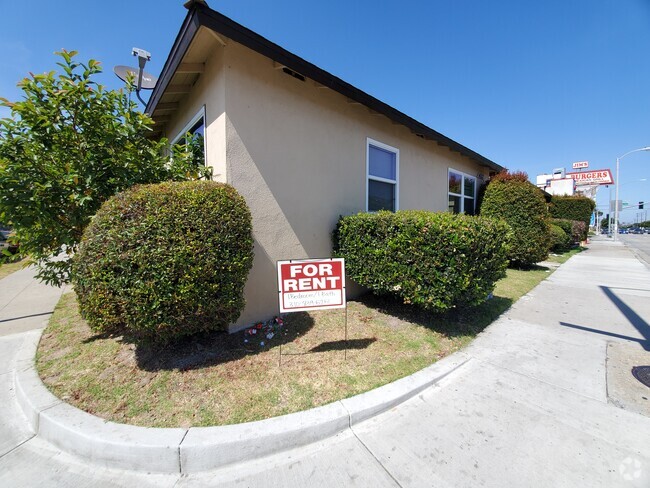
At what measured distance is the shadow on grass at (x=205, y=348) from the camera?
3004mm

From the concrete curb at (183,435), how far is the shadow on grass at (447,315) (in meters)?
1.86

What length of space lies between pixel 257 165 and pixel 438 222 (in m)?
2.69

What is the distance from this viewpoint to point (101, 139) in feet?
11.2

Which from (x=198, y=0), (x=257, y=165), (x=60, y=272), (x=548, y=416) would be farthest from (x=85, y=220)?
(x=548, y=416)

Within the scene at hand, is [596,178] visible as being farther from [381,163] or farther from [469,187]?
[381,163]

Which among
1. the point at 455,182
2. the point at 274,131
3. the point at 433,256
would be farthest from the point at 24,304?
the point at 455,182

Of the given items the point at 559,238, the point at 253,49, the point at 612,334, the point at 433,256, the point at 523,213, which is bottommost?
the point at 612,334

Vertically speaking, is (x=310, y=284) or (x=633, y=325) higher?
(x=310, y=284)

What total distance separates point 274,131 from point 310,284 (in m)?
2.49

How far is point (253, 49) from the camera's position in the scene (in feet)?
11.3

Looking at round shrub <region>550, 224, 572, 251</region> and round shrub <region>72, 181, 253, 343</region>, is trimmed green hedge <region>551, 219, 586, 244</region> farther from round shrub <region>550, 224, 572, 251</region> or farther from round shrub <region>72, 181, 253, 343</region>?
round shrub <region>72, 181, 253, 343</region>

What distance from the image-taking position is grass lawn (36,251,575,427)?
2.39 metres

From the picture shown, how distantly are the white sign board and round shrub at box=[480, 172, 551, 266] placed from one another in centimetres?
5202

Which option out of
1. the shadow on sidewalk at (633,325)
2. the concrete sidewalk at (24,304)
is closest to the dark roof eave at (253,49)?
the concrete sidewalk at (24,304)
